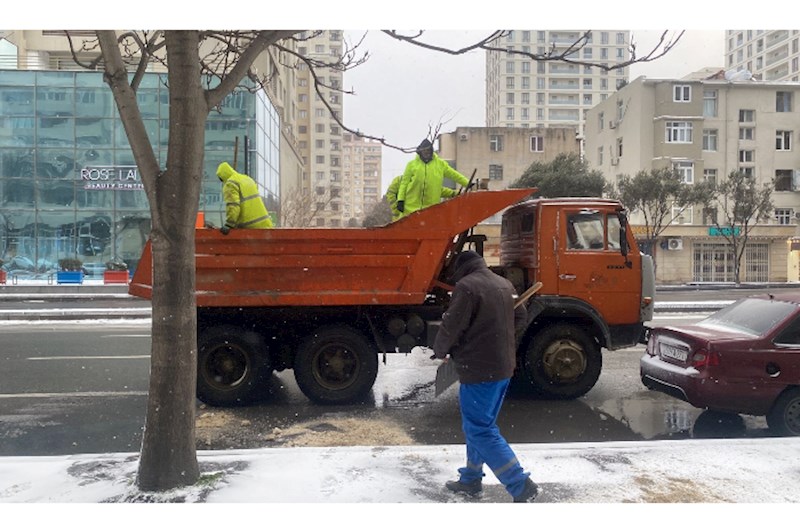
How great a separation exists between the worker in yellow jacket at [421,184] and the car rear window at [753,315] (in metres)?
3.28

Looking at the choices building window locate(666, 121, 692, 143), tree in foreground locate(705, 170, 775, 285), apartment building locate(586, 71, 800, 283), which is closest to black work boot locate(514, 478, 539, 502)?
tree in foreground locate(705, 170, 775, 285)

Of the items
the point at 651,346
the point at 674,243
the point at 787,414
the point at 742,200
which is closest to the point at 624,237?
the point at 651,346

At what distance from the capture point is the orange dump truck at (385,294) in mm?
7422

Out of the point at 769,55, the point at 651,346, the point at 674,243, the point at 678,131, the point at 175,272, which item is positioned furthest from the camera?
the point at 769,55

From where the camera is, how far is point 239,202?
7492 mm

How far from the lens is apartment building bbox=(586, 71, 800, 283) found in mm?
38844

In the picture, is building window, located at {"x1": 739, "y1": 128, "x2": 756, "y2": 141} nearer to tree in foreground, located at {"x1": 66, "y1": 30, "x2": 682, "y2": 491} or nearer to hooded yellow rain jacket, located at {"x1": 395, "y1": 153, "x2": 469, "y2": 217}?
hooded yellow rain jacket, located at {"x1": 395, "y1": 153, "x2": 469, "y2": 217}

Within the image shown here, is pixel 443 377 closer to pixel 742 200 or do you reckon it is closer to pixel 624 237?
pixel 624 237

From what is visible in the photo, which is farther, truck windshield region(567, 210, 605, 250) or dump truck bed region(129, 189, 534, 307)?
truck windshield region(567, 210, 605, 250)

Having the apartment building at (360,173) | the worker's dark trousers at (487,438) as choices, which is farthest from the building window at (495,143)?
the apartment building at (360,173)

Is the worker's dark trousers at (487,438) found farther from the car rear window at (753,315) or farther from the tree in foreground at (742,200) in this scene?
the tree in foreground at (742,200)

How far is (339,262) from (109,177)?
27.0m

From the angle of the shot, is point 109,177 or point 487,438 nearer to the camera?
point 487,438

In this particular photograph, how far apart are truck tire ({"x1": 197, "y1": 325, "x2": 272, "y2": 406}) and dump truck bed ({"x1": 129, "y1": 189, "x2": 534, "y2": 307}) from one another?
0.44m
